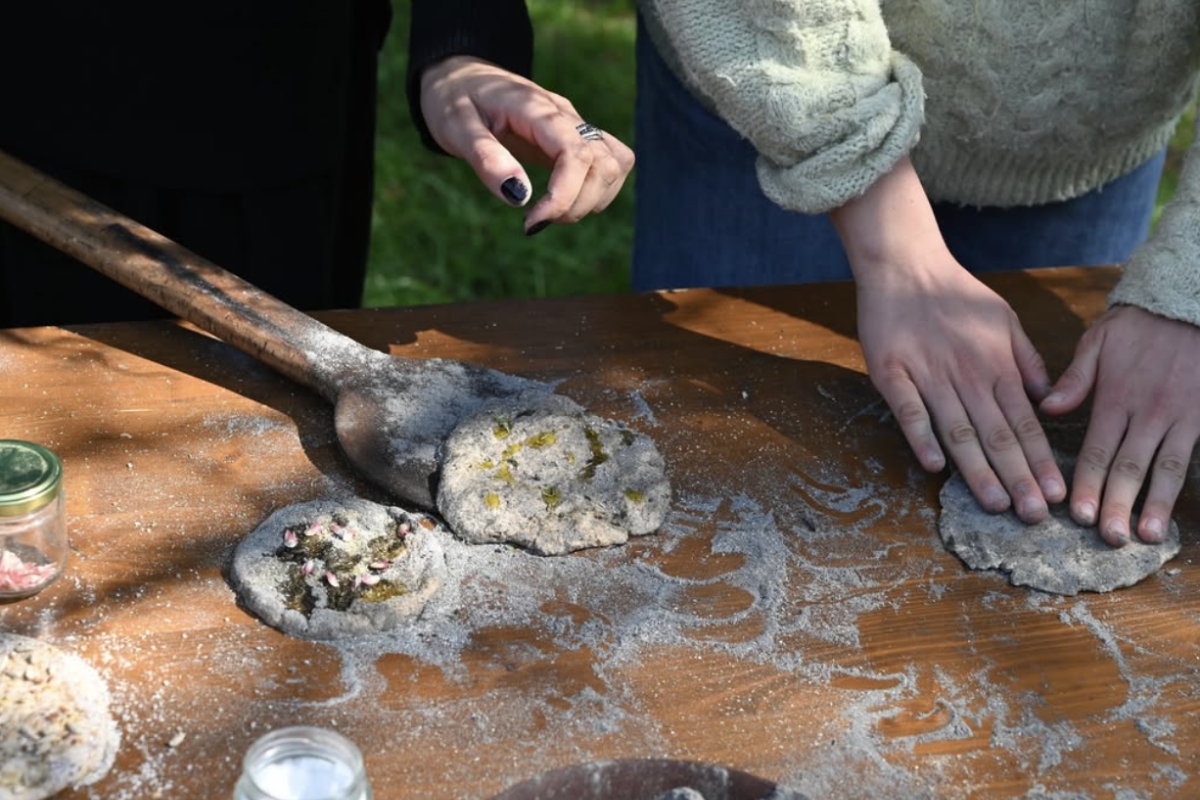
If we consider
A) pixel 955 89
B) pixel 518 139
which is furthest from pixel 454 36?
pixel 955 89

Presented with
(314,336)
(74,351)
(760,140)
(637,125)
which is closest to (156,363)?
(74,351)

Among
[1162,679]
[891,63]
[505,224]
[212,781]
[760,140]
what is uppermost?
[891,63]

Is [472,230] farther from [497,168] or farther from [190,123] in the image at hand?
[497,168]

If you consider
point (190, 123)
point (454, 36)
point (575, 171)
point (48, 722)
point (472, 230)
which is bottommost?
point (472, 230)

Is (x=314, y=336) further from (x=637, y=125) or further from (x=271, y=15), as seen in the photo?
(x=637, y=125)

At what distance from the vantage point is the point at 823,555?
1.53 metres

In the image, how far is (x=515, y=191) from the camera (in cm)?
160

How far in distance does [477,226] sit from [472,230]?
0.08 ft

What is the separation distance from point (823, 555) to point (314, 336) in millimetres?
713

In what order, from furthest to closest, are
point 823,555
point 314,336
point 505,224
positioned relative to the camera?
point 505,224
point 314,336
point 823,555

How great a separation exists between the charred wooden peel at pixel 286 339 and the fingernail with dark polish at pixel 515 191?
25cm

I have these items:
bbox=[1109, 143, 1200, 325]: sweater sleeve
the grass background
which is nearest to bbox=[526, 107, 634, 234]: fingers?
bbox=[1109, 143, 1200, 325]: sweater sleeve

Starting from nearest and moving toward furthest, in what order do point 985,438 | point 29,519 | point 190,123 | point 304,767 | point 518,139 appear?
point 304,767, point 29,519, point 985,438, point 518,139, point 190,123

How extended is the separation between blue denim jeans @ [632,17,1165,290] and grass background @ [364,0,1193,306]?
135 centimetres
